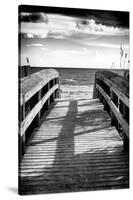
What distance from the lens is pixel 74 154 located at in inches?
117

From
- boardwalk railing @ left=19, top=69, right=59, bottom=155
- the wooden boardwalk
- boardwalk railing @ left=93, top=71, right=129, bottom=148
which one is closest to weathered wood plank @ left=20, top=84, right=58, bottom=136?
boardwalk railing @ left=19, top=69, right=59, bottom=155

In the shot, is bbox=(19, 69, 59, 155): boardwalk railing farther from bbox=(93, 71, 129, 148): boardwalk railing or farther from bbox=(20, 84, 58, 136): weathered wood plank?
bbox=(93, 71, 129, 148): boardwalk railing

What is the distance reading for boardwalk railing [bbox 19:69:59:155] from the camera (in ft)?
8.95

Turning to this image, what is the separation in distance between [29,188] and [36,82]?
1.23 meters

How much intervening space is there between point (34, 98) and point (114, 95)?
107cm

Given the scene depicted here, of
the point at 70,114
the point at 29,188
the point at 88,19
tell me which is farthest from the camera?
the point at 70,114

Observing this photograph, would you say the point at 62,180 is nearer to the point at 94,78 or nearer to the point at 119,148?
the point at 119,148

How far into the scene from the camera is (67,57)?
2869 mm

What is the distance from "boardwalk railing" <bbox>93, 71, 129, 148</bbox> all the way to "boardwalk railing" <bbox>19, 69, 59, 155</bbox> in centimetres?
53

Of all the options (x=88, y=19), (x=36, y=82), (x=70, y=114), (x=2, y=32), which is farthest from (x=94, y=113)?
(x=2, y=32)

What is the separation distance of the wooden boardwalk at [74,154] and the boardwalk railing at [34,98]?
12 centimetres

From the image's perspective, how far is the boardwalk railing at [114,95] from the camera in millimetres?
3119

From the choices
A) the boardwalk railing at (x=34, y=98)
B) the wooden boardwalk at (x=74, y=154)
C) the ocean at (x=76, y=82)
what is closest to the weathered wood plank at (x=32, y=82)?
the boardwalk railing at (x=34, y=98)

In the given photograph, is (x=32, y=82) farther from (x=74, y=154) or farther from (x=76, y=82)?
(x=74, y=154)
